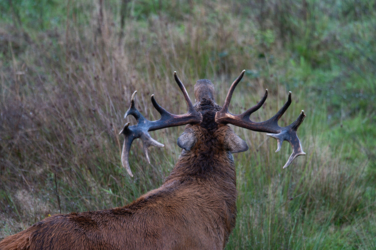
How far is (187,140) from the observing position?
3.36 meters

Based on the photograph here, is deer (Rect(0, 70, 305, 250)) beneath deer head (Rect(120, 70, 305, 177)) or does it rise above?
Answer: beneath

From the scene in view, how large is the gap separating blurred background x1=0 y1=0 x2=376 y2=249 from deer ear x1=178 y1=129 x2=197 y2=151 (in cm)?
101

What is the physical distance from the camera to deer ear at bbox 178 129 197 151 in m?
3.33

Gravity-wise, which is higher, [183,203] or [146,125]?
[146,125]

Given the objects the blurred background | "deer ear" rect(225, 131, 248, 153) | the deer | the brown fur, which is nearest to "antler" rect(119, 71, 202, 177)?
the deer

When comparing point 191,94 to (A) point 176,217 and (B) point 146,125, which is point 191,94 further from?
(A) point 176,217

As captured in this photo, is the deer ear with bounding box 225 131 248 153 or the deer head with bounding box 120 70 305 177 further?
the deer ear with bounding box 225 131 248 153

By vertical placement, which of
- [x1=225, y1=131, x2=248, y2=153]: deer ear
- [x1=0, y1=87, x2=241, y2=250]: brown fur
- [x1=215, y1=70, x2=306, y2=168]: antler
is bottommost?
[x1=0, y1=87, x2=241, y2=250]: brown fur

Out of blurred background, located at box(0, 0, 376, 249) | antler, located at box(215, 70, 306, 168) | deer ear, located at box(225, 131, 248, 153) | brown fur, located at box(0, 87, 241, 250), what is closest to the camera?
brown fur, located at box(0, 87, 241, 250)

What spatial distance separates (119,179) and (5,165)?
1360 millimetres

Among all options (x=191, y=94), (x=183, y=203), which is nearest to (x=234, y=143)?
(x=183, y=203)

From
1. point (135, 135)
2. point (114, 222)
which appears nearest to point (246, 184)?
point (135, 135)

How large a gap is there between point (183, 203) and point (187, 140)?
0.57 metres

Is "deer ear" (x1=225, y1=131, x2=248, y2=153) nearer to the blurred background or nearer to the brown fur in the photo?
the brown fur
